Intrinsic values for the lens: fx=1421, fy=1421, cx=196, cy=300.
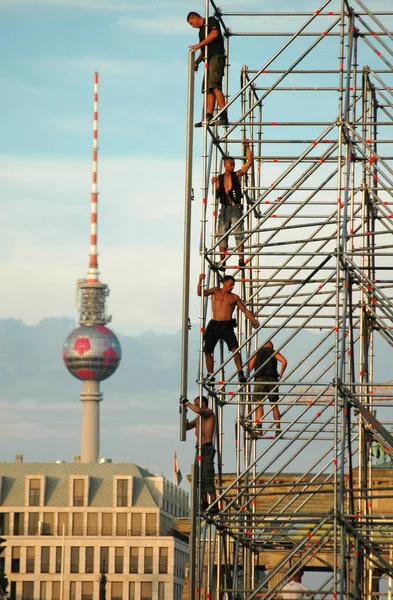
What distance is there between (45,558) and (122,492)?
11.1m

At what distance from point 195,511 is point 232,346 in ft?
9.81

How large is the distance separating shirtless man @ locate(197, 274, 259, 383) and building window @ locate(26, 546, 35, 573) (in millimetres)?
123125

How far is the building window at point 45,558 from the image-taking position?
142m

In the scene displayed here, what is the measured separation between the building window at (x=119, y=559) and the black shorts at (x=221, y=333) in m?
121

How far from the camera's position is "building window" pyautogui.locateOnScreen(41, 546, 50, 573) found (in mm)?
141625

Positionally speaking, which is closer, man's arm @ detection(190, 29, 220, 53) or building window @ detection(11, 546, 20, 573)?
man's arm @ detection(190, 29, 220, 53)

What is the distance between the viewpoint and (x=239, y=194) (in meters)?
23.7

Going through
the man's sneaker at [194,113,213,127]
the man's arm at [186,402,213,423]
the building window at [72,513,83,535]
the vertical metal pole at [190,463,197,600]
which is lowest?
the vertical metal pole at [190,463,197,600]

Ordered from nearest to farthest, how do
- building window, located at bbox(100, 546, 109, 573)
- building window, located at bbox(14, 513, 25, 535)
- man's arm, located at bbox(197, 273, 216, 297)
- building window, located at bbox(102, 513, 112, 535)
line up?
1. man's arm, located at bbox(197, 273, 216, 297)
2. building window, located at bbox(100, 546, 109, 573)
3. building window, located at bbox(102, 513, 112, 535)
4. building window, located at bbox(14, 513, 25, 535)

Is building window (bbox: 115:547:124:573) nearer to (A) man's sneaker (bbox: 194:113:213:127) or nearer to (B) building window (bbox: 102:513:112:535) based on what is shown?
(B) building window (bbox: 102:513:112:535)

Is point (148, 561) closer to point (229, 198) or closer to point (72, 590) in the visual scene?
point (72, 590)

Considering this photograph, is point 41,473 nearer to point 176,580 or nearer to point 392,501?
point 176,580

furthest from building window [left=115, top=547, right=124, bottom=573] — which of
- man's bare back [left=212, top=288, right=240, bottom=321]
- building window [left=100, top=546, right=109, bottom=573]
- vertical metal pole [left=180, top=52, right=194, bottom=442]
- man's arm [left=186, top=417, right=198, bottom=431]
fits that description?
vertical metal pole [left=180, top=52, right=194, bottom=442]

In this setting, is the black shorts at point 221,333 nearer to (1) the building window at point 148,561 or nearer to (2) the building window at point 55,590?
(2) the building window at point 55,590
